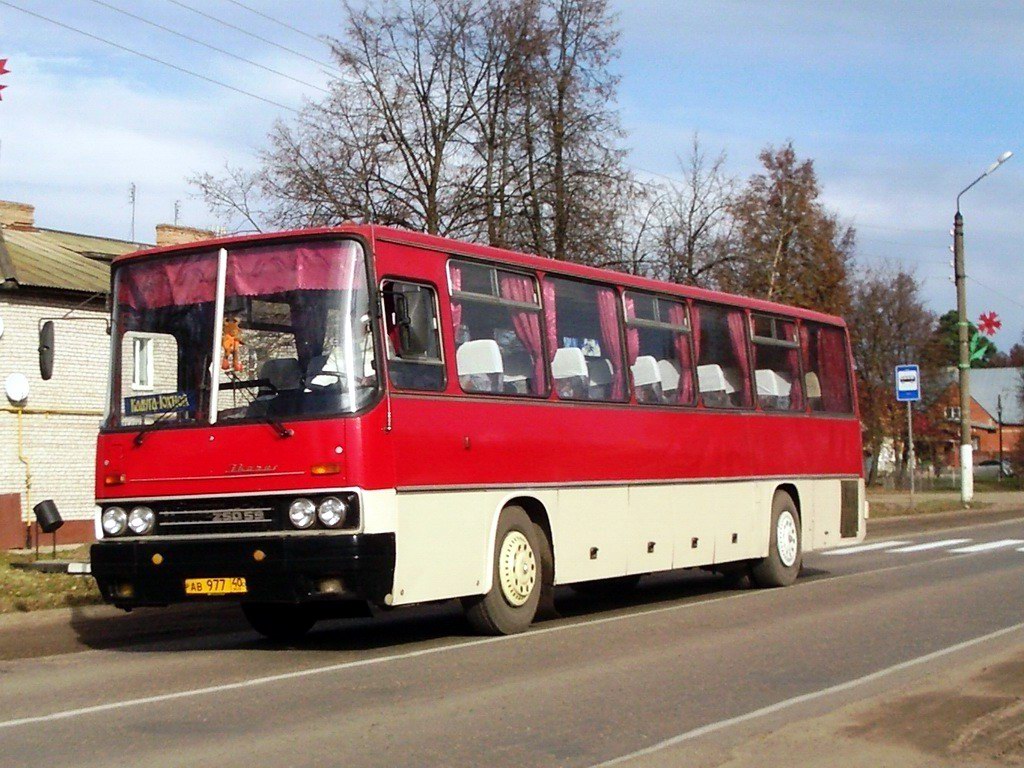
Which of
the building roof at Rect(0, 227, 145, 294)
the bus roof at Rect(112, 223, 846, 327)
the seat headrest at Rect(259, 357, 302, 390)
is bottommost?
the seat headrest at Rect(259, 357, 302, 390)

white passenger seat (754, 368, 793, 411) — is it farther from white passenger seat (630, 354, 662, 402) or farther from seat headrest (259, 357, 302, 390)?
seat headrest (259, 357, 302, 390)

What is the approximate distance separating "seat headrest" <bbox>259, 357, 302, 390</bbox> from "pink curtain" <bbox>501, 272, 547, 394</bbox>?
7.98 feet

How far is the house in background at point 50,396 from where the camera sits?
28.3 meters

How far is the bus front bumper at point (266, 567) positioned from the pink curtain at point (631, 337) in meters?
4.56

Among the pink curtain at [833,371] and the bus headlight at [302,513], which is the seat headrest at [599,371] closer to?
the bus headlight at [302,513]

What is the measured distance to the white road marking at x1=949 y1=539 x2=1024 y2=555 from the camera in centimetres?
2386

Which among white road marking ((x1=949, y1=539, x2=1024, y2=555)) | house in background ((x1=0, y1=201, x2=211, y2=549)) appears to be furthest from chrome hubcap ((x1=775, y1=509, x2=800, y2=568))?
house in background ((x1=0, y1=201, x2=211, y2=549))

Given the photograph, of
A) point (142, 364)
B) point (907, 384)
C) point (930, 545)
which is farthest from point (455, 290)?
point (907, 384)

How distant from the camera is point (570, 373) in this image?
1378cm

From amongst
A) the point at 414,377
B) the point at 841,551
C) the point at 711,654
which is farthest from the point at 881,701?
the point at 841,551

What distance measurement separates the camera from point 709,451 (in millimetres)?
16125

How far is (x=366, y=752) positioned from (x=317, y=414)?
Result: 4.00 metres

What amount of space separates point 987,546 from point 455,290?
15.7 meters

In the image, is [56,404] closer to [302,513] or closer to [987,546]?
[987,546]
